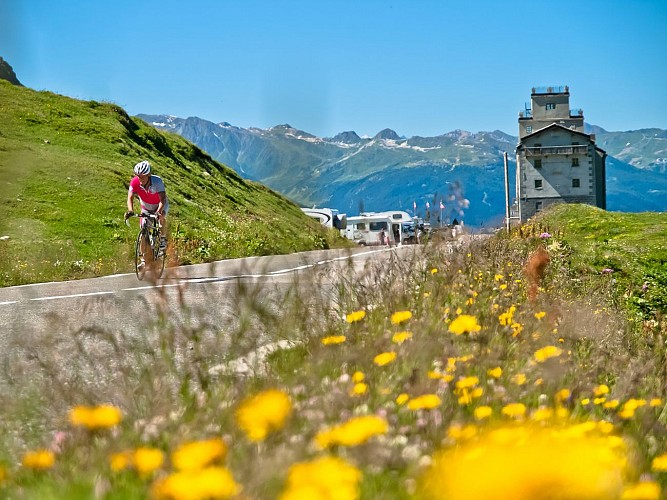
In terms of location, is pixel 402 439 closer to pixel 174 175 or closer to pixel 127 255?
pixel 127 255

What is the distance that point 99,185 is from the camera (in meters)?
25.3

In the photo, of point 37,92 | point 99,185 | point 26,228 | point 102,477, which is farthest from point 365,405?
point 37,92

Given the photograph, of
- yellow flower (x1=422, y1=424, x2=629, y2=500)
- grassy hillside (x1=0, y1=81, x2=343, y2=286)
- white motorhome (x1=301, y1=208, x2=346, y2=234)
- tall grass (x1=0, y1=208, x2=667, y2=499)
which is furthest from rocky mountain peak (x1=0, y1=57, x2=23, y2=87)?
yellow flower (x1=422, y1=424, x2=629, y2=500)

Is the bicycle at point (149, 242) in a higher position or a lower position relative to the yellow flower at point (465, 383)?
higher

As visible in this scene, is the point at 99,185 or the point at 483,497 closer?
the point at 483,497

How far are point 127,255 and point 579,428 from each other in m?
15.3

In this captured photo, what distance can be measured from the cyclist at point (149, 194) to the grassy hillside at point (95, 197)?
163cm

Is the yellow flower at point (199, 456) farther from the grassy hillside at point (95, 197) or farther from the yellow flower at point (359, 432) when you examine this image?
the grassy hillside at point (95, 197)

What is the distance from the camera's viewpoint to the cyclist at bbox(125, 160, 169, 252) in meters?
11.4

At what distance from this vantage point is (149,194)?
11906mm

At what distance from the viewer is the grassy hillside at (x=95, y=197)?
1683 cm

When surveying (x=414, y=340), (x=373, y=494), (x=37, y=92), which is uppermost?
(x=37, y=92)

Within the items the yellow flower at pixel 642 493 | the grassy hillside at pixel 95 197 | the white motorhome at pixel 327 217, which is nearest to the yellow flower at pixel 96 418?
the yellow flower at pixel 642 493

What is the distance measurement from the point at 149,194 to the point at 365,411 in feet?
33.2
